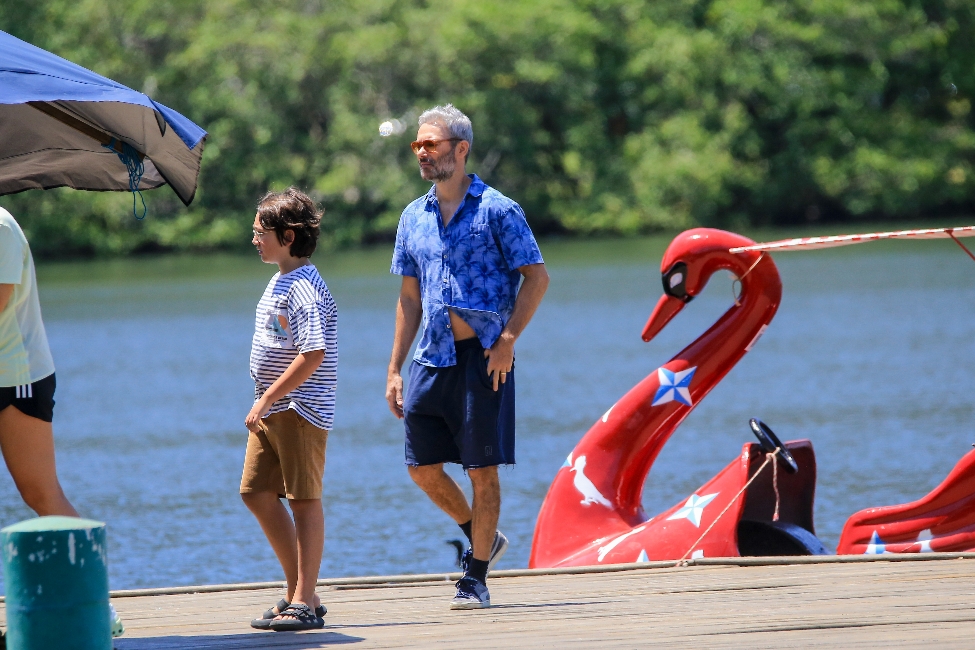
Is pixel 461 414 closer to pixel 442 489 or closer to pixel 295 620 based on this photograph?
pixel 442 489

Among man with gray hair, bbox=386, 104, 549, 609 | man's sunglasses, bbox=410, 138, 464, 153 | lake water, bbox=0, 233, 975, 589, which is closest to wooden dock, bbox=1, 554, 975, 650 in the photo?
man with gray hair, bbox=386, 104, 549, 609

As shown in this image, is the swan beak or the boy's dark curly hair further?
the swan beak

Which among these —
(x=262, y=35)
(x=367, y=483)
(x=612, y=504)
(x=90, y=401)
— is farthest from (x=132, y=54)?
(x=612, y=504)

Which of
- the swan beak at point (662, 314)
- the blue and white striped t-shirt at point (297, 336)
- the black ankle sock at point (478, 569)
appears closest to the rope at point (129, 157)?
the blue and white striped t-shirt at point (297, 336)

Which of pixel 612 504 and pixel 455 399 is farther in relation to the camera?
pixel 612 504

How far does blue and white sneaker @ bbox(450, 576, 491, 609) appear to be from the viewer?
13.9 ft

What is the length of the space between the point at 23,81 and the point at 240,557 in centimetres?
511

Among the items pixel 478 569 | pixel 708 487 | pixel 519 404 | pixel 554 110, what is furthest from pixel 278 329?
pixel 554 110

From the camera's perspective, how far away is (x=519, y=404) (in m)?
14.4

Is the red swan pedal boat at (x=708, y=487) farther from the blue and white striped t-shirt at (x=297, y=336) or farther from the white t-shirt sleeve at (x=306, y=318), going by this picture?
the white t-shirt sleeve at (x=306, y=318)

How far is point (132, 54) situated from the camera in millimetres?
41031

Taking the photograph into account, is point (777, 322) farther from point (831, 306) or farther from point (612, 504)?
point (612, 504)

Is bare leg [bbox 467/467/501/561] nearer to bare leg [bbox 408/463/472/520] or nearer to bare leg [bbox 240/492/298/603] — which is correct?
bare leg [bbox 408/463/472/520]

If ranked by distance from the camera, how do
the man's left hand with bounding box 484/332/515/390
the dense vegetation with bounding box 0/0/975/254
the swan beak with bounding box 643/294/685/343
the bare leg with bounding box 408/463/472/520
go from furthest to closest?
the dense vegetation with bounding box 0/0/975/254 < the swan beak with bounding box 643/294/685/343 < the bare leg with bounding box 408/463/472/520 < the man's left hand with bounding box 484/332/515/390
